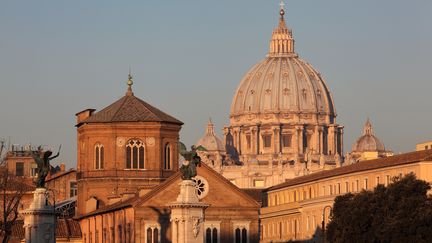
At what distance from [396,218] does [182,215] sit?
1072 inches

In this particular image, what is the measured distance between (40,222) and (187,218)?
14353 mm

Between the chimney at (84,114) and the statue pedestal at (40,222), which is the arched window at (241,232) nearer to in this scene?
the chimney at (84,114)

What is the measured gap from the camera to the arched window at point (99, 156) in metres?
152

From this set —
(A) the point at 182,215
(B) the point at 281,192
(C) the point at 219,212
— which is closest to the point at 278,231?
(B) the point at 281,192

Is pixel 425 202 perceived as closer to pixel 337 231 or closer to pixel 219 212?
pixel 337 231

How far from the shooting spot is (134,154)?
15200 cm

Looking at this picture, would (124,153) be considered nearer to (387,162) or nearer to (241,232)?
(241,232)

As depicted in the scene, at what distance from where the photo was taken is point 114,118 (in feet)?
498

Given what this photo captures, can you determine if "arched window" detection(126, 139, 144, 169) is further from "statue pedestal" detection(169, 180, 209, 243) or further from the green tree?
"statue pedestal" detection(169, 180, 209, 243)

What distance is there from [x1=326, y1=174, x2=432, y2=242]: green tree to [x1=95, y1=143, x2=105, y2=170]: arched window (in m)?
33.8

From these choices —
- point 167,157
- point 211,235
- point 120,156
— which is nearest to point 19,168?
point 120,156

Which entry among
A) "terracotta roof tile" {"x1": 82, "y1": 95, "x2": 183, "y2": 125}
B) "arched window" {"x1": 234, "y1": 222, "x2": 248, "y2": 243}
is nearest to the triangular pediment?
"arched window" {"x1": 234, "y1": 222, "x2": 248, "y2": 243}

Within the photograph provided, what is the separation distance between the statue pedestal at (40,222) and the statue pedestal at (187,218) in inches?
507

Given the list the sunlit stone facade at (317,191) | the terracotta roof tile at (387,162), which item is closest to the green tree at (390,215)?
the terracotta roof tile at (387,162)
